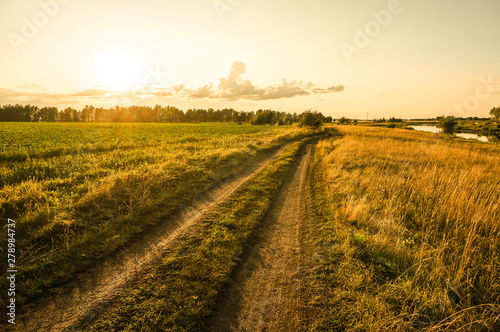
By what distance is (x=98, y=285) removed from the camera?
13.8ft

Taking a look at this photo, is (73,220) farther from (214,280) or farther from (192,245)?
(214,280)

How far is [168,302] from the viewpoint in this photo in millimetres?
3789

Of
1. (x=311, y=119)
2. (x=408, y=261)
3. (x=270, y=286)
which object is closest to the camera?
(x=270, y=286)

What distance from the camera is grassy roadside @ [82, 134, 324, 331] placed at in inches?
135

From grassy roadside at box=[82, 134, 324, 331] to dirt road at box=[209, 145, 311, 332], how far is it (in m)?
0.32

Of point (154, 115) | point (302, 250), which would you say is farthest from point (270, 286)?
point (154, 115)

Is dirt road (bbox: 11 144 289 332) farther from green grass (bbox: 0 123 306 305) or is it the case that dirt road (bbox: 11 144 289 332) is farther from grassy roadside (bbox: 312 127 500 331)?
grassy roadside (bbox: 312 127 500 331)

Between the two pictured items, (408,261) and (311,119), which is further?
(311,119)

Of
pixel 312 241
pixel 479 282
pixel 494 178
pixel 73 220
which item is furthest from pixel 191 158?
pixel 494 178

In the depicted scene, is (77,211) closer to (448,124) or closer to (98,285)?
(98,285)

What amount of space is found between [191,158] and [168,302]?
490 inches

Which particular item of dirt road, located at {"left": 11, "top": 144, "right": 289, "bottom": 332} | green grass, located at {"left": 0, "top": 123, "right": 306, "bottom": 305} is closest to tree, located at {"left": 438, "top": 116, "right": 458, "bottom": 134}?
green grass, located at {"left": 0, "top": 123, "right": 306, "bottom": 305}

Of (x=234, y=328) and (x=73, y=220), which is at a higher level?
(x=73, y=220)

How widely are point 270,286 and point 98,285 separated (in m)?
3.53
